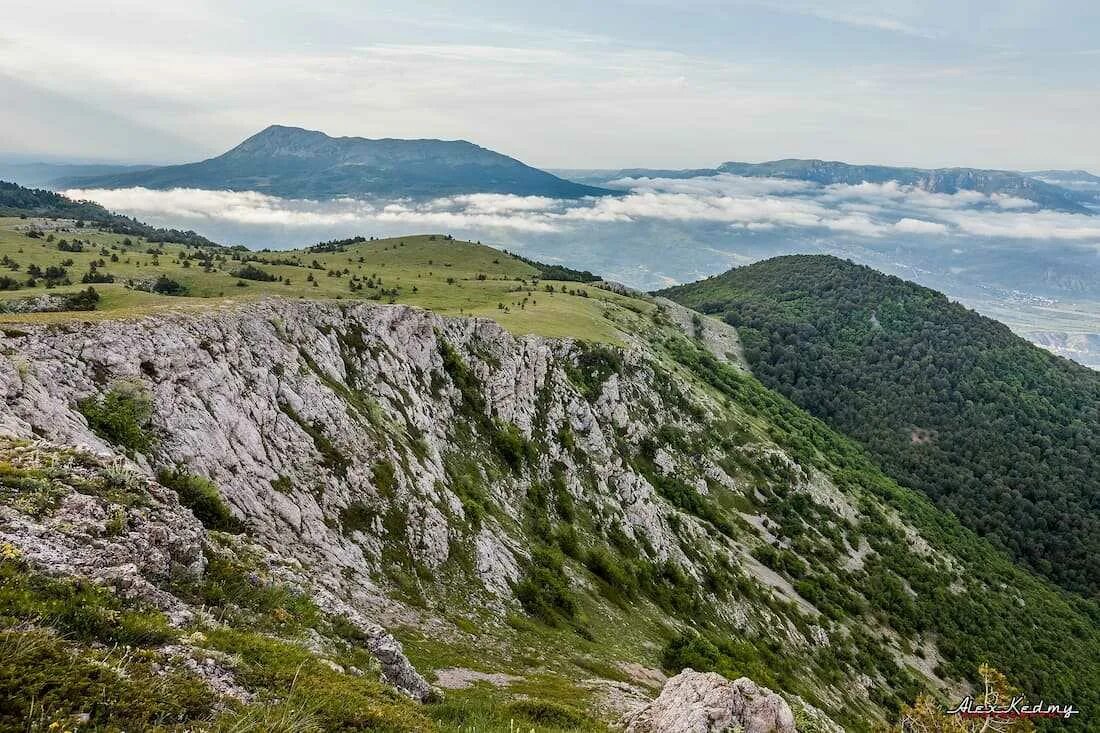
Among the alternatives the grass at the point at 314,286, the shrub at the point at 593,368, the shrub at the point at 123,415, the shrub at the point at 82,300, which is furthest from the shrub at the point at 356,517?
the shrub at the point at 593,368

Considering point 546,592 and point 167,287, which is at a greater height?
point 167,287

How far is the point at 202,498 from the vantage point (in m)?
21.9

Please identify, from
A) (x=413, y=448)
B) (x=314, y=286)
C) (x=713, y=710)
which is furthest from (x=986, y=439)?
(x=713, y=710)

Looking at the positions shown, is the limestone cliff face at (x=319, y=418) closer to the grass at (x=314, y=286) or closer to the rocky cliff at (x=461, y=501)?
the rocky cliff at (x=461, y=501)

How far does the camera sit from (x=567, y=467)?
2259 inches

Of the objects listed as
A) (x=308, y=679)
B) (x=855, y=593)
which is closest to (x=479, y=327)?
(x=308, y=679)

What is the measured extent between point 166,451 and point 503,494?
90.7 feet

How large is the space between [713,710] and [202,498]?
20.7m

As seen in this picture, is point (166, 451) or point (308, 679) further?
point (166, 451)

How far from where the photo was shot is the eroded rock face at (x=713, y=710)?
16.7 metres

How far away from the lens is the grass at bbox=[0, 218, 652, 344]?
4262 cm

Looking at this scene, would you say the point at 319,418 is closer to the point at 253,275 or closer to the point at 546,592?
the point at 546,592

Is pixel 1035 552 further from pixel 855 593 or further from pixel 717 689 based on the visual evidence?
pixel 717 689

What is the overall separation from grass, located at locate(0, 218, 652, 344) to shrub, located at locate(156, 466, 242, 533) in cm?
1066
